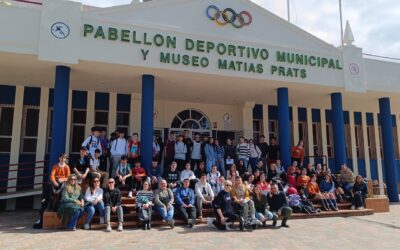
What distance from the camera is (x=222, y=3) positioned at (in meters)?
11.8

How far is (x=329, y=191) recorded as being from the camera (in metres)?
11.2

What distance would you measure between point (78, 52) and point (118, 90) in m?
3.54

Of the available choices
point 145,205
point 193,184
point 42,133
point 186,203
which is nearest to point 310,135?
point 193,184

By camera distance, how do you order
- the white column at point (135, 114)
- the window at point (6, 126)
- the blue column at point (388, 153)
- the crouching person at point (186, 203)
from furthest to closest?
the blue column at point (388, 153) → the white column at point (135, 114) → the window at point (6, 126) → the crouching person at point (186, 203)

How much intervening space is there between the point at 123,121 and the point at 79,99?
178 centimetres

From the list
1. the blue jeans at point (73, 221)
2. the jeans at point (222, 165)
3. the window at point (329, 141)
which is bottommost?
the blue jeans at point (73, 221)

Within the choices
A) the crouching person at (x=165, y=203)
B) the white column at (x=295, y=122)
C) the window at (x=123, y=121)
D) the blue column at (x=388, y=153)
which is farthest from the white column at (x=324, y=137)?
the crouching person at (x=165, y=203)

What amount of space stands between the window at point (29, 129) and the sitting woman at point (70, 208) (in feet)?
17.3

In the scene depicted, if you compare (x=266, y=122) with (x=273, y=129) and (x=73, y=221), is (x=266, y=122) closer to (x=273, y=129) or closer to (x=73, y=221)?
(x=273, y=129)

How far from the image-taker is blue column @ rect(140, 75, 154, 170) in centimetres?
1080

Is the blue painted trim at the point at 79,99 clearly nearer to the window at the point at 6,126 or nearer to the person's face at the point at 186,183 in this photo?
the window at the point at 6,126

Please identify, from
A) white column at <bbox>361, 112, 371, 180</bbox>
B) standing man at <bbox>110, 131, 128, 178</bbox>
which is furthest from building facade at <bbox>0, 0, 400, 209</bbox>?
white column at <bbox>361, 112, 371, 180</bbox>

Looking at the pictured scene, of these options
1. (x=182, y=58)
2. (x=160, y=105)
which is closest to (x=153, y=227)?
(x=182, y=58)

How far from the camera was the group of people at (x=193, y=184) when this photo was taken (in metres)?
8.41
